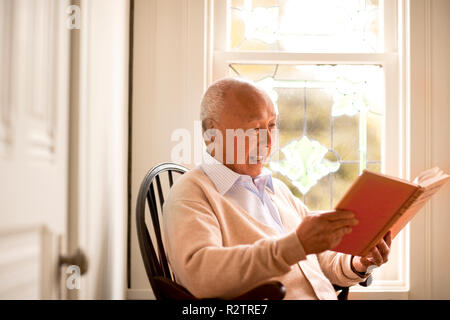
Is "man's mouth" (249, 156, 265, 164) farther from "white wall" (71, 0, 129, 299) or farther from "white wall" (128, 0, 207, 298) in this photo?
"white wall" (128, 0, 207, 298)

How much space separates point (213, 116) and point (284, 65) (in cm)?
93

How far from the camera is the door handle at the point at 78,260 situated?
1.19m

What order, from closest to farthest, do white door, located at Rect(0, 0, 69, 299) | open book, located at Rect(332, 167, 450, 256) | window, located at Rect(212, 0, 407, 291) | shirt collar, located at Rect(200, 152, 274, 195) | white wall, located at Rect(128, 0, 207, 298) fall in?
1. white door, located at Rect(0, 0, 69, 299)
2. open book, located at Rect(332, 167, 450, 256)
3. shirt collar, located at Rect(200, 152, 274, 195)
4. white wall, located at Rect(128, 0, 207, 298)
5. window, located at Rect(212, 0, 407, 291)

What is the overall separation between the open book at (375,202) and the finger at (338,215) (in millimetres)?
10

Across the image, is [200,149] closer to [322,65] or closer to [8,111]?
[322,65]

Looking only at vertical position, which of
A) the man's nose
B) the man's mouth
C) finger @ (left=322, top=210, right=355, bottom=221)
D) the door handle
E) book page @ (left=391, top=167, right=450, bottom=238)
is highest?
the man's nose

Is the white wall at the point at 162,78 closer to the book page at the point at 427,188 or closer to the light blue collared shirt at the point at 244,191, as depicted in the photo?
the light blue collared shirt at the point at 244,191

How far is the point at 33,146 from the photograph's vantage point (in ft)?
3.28

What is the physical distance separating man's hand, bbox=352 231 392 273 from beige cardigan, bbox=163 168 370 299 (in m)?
0.04

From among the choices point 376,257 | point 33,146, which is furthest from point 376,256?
point 33,146

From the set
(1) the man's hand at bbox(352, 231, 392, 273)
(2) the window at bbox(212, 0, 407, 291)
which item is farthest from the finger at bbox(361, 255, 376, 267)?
(2) the window at bbox(212, 0, 407, 291)

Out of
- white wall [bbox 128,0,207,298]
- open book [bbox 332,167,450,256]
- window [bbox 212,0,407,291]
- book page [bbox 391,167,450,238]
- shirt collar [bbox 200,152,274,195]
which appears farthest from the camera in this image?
window [bbox 212,0,407,291]

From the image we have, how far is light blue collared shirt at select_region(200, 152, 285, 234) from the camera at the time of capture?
134cm

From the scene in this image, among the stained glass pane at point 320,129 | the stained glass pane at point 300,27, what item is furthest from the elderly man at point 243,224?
the stained glass pane at point 300,27
